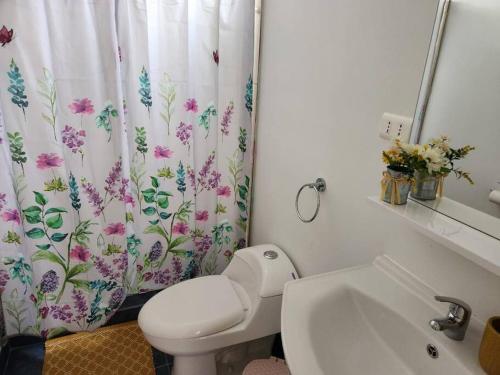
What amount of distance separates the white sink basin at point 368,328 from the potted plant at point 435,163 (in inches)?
11.2

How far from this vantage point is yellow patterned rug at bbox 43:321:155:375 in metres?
1.63

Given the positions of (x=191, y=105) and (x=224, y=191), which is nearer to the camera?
(x=191, y=105)

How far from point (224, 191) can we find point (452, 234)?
1.26m

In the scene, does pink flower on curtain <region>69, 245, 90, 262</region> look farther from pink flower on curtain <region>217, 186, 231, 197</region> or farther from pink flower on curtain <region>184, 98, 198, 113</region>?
pink flower on curtain <region>184, 98, 198, 113</region>

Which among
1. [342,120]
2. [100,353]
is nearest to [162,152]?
[342,120]

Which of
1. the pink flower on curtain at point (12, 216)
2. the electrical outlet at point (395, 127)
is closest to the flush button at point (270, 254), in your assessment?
the electrical outlet at point (395, 127)

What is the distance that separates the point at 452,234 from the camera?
29.0 inches

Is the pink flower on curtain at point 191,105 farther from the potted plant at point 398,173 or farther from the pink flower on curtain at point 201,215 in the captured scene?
the potted plant at point 398,173

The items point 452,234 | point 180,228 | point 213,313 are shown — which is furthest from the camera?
point 180,228

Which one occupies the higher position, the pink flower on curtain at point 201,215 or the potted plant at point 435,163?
the potted plant at point 435,163

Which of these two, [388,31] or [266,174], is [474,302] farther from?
[266,174]

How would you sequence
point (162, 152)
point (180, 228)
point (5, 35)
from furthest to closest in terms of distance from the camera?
point (180, 228) → point (162, 152) → point (5, 35)

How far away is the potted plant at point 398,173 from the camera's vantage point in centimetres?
83

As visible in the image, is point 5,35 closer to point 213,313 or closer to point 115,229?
point 115,229
